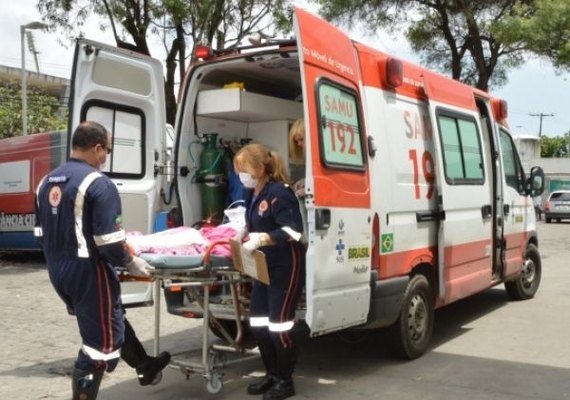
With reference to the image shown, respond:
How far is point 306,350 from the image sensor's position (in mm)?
6418

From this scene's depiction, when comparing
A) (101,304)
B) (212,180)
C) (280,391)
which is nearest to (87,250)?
(101,304)

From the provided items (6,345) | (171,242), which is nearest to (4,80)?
(6,345)

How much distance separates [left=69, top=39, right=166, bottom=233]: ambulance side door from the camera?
5477 mm

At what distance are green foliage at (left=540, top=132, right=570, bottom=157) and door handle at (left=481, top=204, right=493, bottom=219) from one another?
7248cm

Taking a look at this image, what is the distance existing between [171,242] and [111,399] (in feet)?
4.17

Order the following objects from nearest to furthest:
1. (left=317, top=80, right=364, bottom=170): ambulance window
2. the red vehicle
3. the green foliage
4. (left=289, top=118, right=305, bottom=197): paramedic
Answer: (left=317, top=80, right=364, bottom=170): ambulance window < (left=289, top=118, right=305, bottom=197): paramedic < the red vehicle < the green foliage

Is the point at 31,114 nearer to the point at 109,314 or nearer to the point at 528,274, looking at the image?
the point at 528,274

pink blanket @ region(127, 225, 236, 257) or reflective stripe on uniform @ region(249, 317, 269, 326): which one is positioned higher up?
pink blanket @ region(127, 225, 236, 257)

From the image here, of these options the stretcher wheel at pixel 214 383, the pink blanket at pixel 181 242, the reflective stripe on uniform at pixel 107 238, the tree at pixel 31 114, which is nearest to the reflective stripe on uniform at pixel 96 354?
the reflective stripe on uniform at pixel 107 238

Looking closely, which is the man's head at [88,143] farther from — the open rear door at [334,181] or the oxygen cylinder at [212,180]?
the oxygen cylinder at [212,180]

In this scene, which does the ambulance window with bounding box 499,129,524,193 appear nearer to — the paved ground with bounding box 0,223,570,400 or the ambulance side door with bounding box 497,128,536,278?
the ambulance side door with bounding box 497,128,536,278

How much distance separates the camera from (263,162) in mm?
4934

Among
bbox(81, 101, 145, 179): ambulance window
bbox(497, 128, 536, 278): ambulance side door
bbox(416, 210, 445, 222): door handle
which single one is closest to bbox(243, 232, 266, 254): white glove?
bbox(81, 101, 145, 179): ambulance window

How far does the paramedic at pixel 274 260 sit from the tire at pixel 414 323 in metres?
1.19
